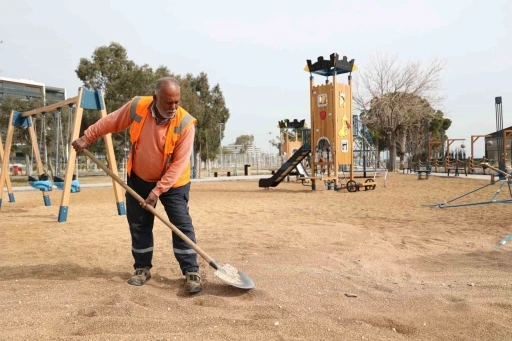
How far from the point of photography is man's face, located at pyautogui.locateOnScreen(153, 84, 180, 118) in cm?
314

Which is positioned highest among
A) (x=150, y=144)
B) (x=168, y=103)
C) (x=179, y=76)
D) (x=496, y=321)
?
(x=179, y=76)

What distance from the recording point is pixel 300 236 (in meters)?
5.41

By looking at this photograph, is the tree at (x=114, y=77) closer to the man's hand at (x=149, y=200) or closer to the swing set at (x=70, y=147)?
the swing set at (x=70, y=147)

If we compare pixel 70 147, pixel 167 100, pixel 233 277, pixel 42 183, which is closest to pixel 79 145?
pixel 167 100

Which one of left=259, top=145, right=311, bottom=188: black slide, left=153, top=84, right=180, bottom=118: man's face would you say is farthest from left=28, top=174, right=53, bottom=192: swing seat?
left=259, top=145, right=311, bottom=188: black slide

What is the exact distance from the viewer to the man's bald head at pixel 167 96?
314 centimetres

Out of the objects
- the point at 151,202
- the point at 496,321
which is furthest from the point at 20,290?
the point at 496,321

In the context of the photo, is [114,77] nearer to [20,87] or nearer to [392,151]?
[392,151]

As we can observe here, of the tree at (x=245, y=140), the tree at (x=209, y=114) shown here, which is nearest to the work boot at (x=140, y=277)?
the tree at (x=209, y=114)

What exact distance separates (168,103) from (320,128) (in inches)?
475

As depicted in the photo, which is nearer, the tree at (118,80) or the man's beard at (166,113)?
the man's beard at (166,113)

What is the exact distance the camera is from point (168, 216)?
3.47 m

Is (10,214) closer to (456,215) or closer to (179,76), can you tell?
(456,215)

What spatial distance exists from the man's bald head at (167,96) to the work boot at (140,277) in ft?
4.42
